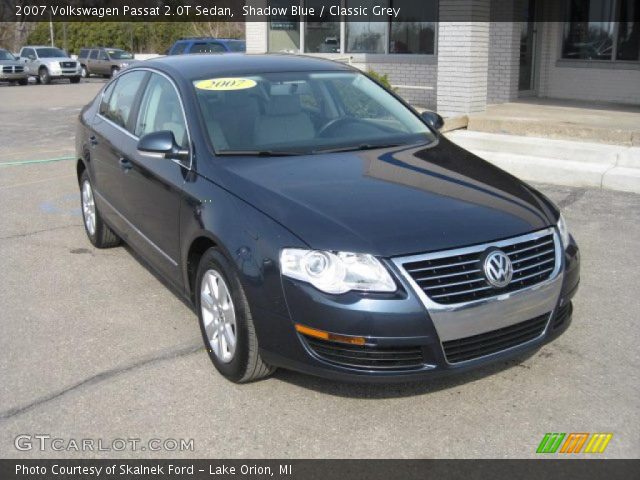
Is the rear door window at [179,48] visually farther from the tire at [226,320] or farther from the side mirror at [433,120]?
the tire at [226,320]

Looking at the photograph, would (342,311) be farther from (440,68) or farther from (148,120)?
(440,68)

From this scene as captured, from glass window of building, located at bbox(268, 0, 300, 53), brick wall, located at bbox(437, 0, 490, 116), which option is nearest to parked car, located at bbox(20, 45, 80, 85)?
glass window of building, located at bbox(268, 0, 300, 53)

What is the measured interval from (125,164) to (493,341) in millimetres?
3008

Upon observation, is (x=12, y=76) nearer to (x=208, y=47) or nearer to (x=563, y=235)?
(x=208, y=47)

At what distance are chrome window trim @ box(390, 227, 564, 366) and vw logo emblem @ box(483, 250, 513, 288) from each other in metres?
0.05

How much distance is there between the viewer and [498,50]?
13.7 m

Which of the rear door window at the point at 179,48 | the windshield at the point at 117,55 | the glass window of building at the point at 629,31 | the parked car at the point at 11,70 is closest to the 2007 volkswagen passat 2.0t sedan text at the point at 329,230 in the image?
the glass window of building at the point at 629,31

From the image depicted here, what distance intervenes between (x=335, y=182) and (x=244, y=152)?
2.18 ft

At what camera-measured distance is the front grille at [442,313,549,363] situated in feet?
11.5

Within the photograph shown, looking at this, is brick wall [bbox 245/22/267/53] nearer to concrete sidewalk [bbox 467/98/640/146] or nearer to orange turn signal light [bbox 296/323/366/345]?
concrete sidewalk [bbox 467/98/640/146]

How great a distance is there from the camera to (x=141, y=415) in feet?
12.2

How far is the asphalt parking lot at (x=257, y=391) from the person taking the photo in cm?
348

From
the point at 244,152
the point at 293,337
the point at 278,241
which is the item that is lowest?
the point at 293,337

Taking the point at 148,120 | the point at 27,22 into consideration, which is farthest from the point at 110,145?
the point at 27,22
